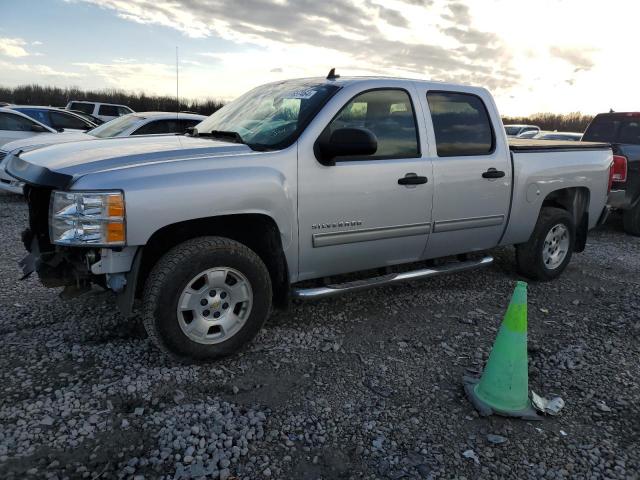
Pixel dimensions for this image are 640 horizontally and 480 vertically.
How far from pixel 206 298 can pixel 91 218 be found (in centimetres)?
86

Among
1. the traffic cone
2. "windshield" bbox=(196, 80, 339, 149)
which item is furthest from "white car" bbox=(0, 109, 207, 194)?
the traffic cone

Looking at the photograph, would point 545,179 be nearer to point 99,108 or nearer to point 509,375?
point 509,375

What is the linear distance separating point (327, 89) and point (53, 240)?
7.13 ft

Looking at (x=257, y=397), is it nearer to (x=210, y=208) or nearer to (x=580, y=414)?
(x=210, y=208)

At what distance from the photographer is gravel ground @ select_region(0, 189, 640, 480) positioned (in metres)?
2.54

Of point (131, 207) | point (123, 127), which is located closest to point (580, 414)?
point (131, 207)

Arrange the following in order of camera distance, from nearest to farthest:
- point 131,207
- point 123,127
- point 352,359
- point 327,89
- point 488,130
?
point 131,207, point 352,359, point 327,89, point 488,130, point 123,127

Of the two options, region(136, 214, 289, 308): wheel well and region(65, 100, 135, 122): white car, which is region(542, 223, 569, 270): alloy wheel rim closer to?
region(136, 214, 289, 308): wheel well

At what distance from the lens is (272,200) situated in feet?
11.0

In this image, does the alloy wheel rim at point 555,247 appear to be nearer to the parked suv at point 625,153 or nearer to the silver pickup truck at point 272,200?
the silver pickup truck at point 272,200

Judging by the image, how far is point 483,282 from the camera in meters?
5.48

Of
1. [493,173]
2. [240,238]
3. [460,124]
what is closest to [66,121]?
[240,238]

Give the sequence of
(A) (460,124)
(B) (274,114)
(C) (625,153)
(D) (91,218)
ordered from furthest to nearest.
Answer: (C) (625,153), (A) (460,124), (B) (274,114), (D) (91,218)

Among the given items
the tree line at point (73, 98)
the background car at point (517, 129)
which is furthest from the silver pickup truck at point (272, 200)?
the tree line at point (73, 98)
